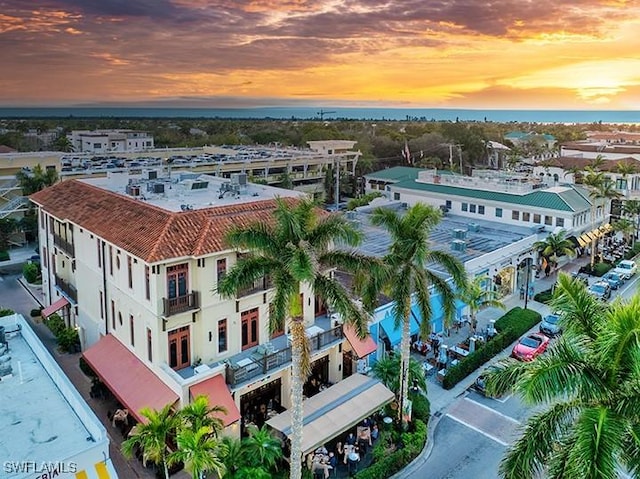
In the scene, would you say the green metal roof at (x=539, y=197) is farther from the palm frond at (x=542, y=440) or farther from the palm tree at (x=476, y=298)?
the palm frond at (x=542, y=440)

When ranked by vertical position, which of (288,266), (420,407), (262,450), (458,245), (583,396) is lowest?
(420,407)

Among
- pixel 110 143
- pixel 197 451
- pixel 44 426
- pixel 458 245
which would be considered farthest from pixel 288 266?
pixel 110 143

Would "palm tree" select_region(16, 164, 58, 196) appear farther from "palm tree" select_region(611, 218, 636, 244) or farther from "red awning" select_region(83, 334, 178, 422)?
"palm tree" select_region(611, 218, 636, 244)

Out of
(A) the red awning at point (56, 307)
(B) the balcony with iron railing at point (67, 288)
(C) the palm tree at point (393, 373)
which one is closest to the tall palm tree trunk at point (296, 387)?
(C) the palm tree at point (393, 373)

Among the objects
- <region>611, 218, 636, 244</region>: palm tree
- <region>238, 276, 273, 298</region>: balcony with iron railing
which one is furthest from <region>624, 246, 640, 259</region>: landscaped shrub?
<region>238, 276, 273, 298</region>: balcony with iron railing

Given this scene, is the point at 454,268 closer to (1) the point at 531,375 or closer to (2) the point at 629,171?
(1) the point at 531,375

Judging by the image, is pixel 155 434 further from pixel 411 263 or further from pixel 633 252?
pixel 633 252
